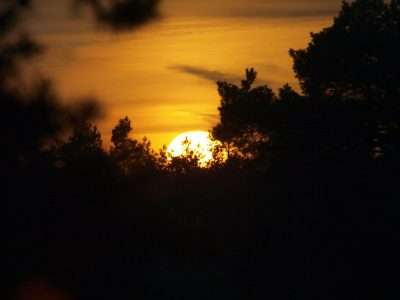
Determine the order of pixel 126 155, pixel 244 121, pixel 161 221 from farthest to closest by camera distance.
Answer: pixel 244 121 → pixel 126 155 → pixel 161 221

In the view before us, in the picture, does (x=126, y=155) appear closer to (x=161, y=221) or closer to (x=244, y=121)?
(x=161, y=221)

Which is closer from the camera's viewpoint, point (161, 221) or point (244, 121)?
point (161, 221)

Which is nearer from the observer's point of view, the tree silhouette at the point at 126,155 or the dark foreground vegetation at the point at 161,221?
the dark foreground vegetation at the point at 161,221

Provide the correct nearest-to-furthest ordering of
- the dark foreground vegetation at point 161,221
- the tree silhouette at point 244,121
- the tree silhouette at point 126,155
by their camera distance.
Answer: the dark foreground vegetation at point 161,221, the tree silhouette at point 126,155, the tree silhouette at point 244,121

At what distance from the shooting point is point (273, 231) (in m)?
18.0

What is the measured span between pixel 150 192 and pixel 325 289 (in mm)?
3038

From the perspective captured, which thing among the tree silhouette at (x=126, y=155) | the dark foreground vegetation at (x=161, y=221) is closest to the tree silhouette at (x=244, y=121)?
the tree silhouette at (x=126, y=155)

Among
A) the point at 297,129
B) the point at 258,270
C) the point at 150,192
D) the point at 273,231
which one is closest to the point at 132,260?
the point at 150,192

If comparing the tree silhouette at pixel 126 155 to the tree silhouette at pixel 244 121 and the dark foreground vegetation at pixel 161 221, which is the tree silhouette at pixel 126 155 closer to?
the dark foreground vegetation at pixel 161 221

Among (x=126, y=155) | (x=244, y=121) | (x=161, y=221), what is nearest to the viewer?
(x=161, y=221)

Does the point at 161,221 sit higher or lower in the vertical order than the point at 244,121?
lower

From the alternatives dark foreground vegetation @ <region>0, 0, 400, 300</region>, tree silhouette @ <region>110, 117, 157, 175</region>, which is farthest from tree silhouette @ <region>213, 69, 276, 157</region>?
dark foreground vegetation @ <region>0, 0, 400, 300</region>

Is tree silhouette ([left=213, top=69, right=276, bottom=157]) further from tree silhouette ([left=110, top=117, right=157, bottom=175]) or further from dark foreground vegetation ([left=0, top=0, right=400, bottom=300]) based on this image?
dark foreground vegetation ([left=0, top=0, right=400, bottom=300])

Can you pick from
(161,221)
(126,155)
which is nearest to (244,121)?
(126,155)
